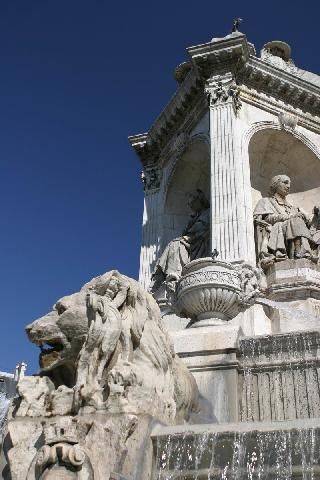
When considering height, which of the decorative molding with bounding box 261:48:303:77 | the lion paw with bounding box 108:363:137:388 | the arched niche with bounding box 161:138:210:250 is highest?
the decorative molding with bounding box 261:48:303:77

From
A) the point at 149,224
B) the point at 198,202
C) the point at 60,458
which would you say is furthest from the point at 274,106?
the point at 60,458

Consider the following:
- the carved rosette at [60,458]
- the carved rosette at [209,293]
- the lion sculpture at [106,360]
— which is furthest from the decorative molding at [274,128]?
the carved rosette at [60,458]

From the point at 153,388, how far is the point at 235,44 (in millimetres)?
11620

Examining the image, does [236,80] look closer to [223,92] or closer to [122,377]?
[223,92]

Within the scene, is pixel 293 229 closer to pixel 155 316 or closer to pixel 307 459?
pixel 155 316

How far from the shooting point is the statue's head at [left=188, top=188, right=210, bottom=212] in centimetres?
1466

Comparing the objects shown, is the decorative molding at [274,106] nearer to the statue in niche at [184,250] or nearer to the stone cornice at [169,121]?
the stone cornice at [169,121]

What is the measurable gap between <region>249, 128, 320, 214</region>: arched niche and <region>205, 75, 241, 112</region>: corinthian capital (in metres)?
1.39

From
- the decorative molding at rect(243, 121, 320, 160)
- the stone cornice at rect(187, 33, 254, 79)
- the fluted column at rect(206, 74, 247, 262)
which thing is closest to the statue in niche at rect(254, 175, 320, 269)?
the fluted column at rect(206, 74, 247, 262)

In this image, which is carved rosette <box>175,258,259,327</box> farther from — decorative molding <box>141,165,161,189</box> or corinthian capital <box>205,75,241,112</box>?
decorative molding <box>141,165,161,189</box>

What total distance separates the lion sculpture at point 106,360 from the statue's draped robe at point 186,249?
294 inches

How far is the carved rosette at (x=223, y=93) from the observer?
1362 cm

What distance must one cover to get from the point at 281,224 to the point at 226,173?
176 centimetres

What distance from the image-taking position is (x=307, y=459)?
3449 mm
